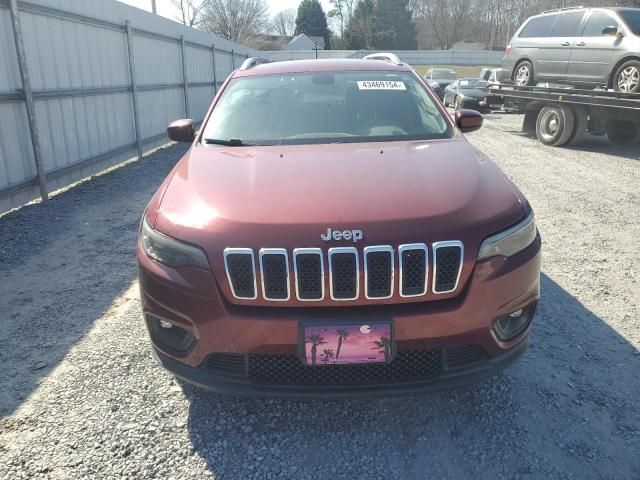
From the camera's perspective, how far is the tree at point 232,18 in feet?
199

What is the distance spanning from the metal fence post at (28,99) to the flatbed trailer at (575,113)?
9.26m

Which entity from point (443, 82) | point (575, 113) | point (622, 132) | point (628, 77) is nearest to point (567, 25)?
point (575, 113)

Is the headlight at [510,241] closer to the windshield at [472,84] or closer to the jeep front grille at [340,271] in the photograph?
the jeep front grille at [340,271]

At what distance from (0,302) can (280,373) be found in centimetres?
275

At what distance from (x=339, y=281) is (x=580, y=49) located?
34.3 ft

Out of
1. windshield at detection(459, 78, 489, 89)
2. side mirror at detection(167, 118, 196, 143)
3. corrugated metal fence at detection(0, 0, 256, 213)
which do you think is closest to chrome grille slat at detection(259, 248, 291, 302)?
side mirror at detection(167, 118, 196, 143)

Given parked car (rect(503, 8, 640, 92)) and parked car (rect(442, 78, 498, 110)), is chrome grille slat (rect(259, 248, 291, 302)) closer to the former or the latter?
parked car (rect(503, 8, 640, 92))

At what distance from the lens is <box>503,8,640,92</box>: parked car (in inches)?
366

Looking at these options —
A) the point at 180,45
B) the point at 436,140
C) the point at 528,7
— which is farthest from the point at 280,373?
the point at 528,7

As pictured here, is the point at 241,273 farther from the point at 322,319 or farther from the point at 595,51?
the point at 595,51

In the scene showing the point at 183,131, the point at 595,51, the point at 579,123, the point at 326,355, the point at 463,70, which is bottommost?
the point at 326,355

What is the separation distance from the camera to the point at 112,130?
8.62 meters

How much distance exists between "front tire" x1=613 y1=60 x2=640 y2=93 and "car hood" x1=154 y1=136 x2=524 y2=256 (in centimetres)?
823

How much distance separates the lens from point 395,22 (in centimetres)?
6981
